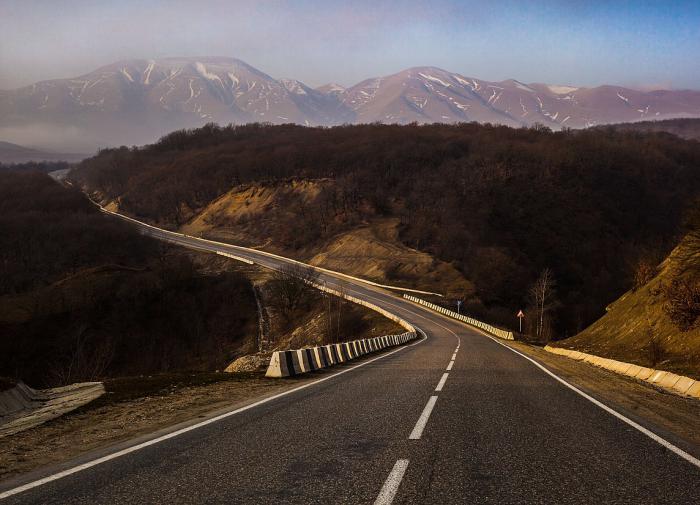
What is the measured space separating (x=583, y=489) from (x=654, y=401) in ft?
25.8

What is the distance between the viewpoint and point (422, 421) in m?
8.24

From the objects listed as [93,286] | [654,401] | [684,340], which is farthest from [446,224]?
[654,401]

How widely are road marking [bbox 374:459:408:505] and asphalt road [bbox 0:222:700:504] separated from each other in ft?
0.06

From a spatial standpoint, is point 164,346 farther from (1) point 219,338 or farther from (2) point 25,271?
(2) point 25,271

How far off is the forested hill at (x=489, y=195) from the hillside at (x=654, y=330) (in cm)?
4680

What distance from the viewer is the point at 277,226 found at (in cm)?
12456

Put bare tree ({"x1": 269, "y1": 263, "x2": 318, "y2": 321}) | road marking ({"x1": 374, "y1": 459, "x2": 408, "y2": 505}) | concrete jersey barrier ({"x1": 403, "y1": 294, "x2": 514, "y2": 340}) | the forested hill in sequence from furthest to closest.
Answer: the forested hill, bare tree ({"x1": 269, "y1": 263, "x2": 318, "y2": 321}), concrete jersey barrier ({"x1": 403, "y1": 294, "x2": 514, "y2": 340}), road marking ({"x1": 374, "y1": 459, "x2": 408, "y2": 505})

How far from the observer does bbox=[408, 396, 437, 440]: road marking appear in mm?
7305

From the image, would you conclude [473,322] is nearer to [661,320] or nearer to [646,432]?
[661,320]

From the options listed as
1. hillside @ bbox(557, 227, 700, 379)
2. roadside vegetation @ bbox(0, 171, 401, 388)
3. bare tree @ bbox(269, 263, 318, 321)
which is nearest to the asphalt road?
hillside @ bbox(557, 227, 700, 379)

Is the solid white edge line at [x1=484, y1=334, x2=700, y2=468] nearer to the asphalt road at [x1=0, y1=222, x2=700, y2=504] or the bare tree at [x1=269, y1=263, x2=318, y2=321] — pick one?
the asphalt road at [x1=0, y1=222, x2=700, y2=504]

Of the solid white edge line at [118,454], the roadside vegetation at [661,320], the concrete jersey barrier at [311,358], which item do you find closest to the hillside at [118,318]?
the concrete jersey barrier at [311,358]

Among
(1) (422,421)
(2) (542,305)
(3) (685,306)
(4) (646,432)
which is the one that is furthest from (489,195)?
(1) (422,421)

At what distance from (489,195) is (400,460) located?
4987 inches
